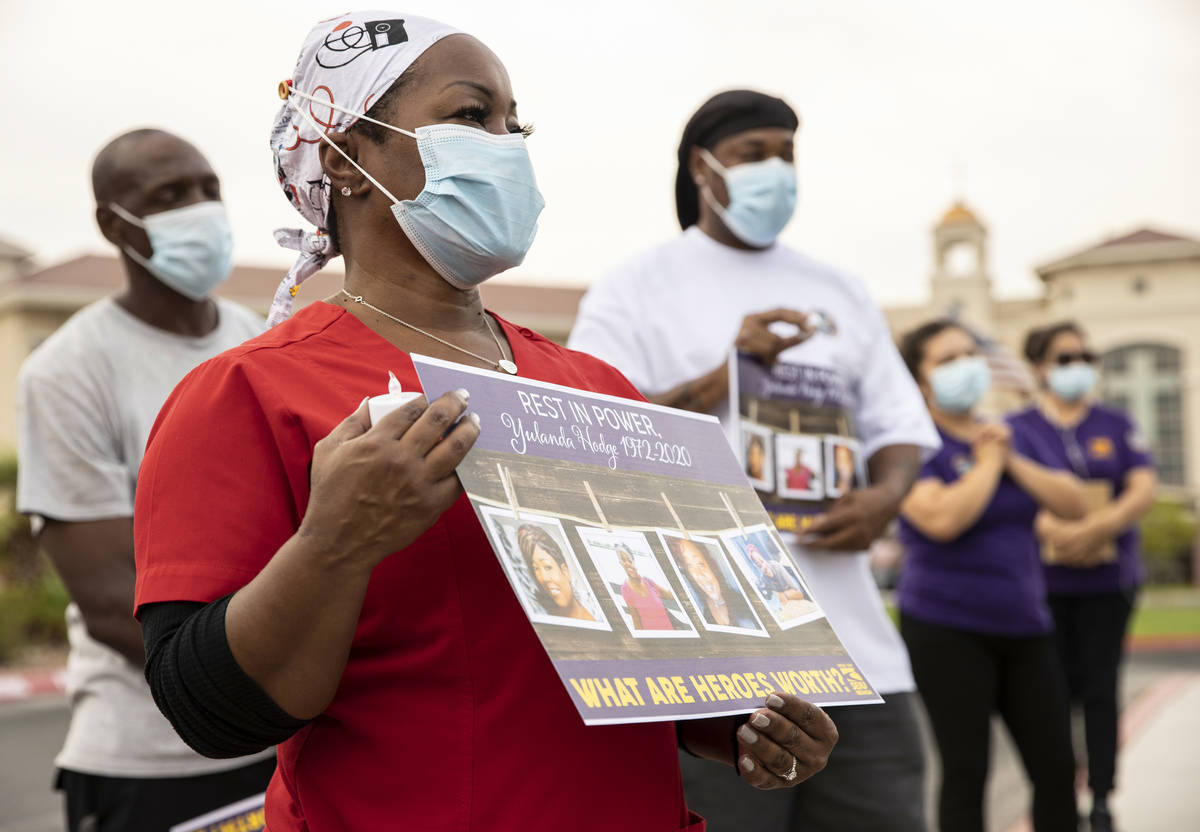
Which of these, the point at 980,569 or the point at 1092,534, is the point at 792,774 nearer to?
the point at 980,569

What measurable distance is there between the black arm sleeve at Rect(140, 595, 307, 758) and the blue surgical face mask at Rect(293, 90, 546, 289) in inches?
23.9

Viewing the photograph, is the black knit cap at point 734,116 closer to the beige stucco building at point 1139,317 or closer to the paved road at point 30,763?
the paved road at point 30,763

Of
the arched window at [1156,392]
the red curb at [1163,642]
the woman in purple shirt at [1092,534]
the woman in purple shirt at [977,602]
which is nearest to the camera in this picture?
the woman in purple shirt at [977,602]

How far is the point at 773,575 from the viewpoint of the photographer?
1731 millimetres

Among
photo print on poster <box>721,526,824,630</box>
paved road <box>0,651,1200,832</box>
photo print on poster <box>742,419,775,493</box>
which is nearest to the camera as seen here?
photo print on poster <box>721,526,824,630</box>

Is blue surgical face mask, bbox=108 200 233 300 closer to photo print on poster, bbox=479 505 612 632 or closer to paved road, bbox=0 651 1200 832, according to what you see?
photo print on poster, bbox=479 505 612 632

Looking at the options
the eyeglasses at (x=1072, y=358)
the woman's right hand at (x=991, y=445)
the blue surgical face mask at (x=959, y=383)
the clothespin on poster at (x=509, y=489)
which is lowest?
the eyeglasses at (x=1072, y=358)

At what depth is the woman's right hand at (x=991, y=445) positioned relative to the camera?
5004mm

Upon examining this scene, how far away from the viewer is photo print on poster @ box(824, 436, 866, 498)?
308 cm

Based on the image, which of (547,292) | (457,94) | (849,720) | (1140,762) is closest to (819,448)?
(849,720)

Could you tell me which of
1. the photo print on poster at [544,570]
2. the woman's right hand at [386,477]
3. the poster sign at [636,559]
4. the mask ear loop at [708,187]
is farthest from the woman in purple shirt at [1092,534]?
the woman's right hand at [386,477]

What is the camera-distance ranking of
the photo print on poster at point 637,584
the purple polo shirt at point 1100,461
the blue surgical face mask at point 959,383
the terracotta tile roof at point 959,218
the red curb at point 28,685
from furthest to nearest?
1. the terracotta tile roof at point 959,218
2. the red curb at point 28,685
3. the purple polo shirt at point 1100,461
4. the blue surgical face mask at point 959,383
5. the photo print on poster at point 637,584

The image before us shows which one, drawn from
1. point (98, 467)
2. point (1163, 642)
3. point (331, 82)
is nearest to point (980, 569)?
point (98, 467)

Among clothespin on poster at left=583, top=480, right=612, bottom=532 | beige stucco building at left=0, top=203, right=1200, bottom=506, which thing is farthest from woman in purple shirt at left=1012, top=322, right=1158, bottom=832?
beige stucco building at left=0, top=203, right=1200, bottom=506
